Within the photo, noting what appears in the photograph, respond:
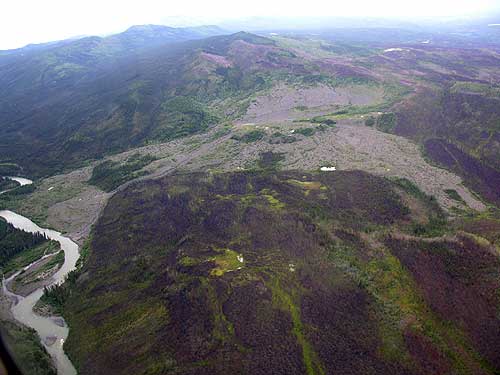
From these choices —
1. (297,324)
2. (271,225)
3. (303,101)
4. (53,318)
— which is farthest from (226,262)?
(303,101)

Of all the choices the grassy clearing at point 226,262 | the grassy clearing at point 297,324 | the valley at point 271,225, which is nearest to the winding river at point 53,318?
the valley at point 271,225

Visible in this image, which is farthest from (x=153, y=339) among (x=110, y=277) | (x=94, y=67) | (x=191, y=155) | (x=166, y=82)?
(x=94, y=67)

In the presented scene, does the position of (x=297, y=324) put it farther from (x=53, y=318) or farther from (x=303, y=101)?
(x=303, y=101)

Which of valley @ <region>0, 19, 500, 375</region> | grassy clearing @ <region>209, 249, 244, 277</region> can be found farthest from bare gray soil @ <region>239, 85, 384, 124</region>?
grassy clearing @ <region>209, 249, 244, 277</region>

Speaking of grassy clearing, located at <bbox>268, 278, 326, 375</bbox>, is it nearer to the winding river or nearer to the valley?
the valley

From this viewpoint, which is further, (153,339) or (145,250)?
(145,250)

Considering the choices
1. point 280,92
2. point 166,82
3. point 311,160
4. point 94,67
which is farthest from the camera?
point 94,67

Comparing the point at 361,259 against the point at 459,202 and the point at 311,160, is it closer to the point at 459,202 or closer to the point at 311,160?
the point at 459,202

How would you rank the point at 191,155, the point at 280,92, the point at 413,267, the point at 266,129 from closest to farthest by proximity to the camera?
1. the point at 413,267
2. the point at 191,155
3. the point at 266,129
4. the point at 280,92
